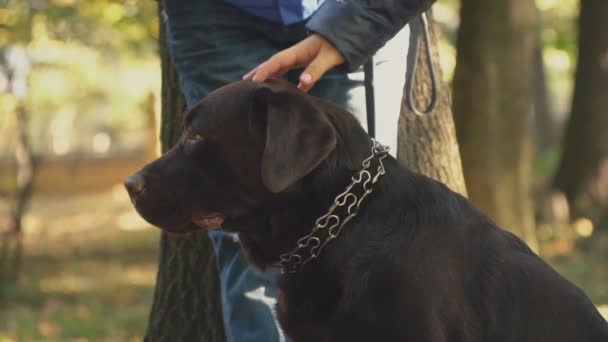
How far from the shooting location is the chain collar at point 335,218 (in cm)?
328

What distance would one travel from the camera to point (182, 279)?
5.23 metres

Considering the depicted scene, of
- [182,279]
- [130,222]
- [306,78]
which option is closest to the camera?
[306,78]

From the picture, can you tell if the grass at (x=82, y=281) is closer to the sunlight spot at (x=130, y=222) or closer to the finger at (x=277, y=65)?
the sunlight spot at (x=130, y=222)

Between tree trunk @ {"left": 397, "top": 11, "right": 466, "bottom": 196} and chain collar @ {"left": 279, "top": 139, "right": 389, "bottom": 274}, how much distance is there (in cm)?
189

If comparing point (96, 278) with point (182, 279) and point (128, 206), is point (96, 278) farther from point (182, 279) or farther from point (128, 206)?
point (128, 206)

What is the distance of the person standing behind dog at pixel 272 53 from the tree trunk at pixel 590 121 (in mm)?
9658

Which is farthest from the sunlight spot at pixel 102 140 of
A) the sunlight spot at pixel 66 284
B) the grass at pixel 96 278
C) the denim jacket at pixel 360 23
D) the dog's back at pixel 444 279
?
the dog's back at pixel 444 279

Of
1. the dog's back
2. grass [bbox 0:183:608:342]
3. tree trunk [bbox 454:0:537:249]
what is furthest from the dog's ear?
tree trunk [bbox 454:0:537:249]

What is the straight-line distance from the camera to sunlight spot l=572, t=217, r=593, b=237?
13.1 metres

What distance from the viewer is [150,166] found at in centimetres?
345

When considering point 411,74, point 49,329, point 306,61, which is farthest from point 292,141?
point 49,329

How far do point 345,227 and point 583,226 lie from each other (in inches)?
420

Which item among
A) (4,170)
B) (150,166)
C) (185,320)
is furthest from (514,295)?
(4,170)

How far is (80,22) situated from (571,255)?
613 cm
